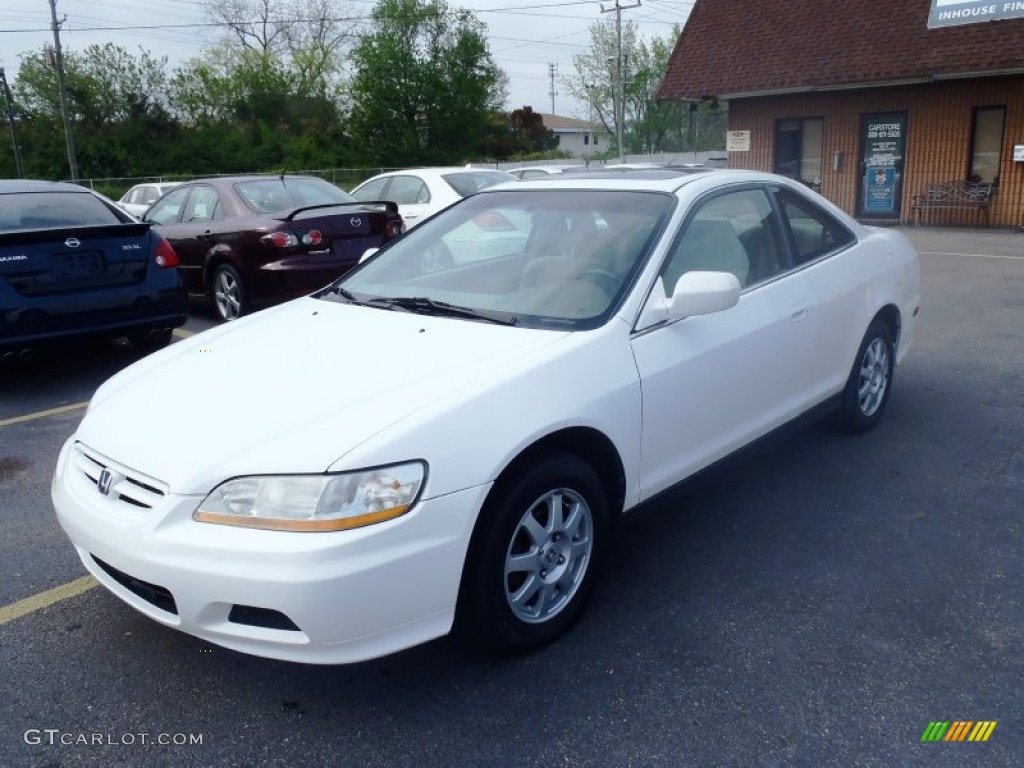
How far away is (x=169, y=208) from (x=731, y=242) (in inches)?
305

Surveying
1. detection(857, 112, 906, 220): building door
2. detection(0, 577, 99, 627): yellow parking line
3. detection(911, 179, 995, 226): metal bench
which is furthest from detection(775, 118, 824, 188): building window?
detection(0, 577, 99, 627): yellow parking line

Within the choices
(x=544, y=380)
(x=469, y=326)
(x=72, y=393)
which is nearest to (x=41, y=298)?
(x=72, y=393)

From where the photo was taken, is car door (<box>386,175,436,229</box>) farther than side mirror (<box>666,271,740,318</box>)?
Yes

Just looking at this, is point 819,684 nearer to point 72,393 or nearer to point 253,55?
point 72,393

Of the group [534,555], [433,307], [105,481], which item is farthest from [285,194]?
[534,555]

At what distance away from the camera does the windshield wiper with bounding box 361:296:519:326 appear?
3383mm

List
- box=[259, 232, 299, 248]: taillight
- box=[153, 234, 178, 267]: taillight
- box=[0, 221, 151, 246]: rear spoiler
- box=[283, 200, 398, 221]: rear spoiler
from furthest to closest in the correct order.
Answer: box=[283, 200, 398, 221]: rear spoiler, box=[259, 232, 299, 248]: taillight, box=[153, 234, 178, 267]: taillight, box=[0, 221, 151, 246]: rear spoiler

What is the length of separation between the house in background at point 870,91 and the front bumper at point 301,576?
17.4m

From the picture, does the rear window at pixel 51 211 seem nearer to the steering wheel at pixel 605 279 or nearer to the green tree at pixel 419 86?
the steering wheel at pixel 605 279

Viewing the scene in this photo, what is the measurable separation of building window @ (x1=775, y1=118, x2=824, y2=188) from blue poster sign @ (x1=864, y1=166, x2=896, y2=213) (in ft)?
3.59

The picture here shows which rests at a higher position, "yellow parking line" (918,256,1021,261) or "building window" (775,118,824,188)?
"building window" (775,118,824,188)

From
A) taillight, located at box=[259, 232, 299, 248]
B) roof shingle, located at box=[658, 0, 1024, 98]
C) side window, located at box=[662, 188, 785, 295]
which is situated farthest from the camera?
roof shingle, located at box=[658, 0, 1024, 98]

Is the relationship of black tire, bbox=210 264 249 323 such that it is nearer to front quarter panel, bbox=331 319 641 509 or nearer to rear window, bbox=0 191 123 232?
rear window, bbox=0 191 123 232

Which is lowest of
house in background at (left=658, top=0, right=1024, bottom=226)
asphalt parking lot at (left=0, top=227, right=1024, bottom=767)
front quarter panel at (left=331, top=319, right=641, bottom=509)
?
asphalt parking lot at (left=0, top=227, right=1024, bottom=767)
